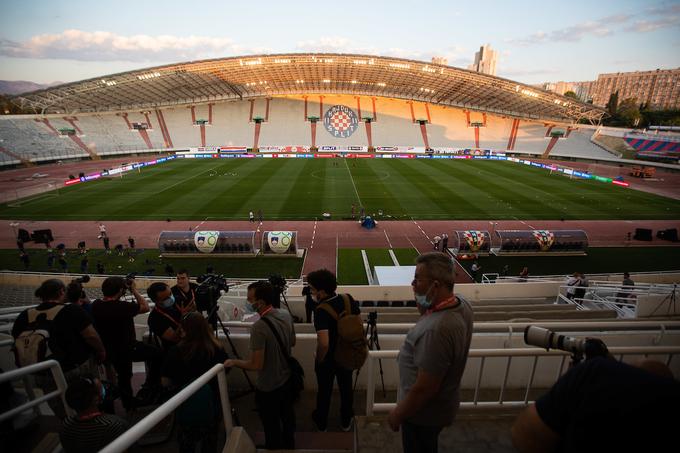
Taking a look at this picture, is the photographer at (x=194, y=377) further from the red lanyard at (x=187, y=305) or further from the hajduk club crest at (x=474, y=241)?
the hajduk club crest at (x=474, y=241)

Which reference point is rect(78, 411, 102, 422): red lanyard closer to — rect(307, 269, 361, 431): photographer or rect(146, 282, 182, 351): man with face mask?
rect(146, 282, 182, 351): man with face mask

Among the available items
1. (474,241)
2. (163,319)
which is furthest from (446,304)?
(474,241)

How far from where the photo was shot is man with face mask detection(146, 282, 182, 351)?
4023mm

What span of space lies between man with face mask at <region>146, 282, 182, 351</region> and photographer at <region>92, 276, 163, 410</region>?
0.27 m

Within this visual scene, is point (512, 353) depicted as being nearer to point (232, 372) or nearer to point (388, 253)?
point (232, 372)

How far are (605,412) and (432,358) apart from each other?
3.57 feet

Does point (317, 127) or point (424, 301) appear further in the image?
point (317, 127)

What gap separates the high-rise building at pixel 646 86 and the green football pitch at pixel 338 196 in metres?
120

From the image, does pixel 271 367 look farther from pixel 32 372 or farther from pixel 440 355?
pixel 32 372

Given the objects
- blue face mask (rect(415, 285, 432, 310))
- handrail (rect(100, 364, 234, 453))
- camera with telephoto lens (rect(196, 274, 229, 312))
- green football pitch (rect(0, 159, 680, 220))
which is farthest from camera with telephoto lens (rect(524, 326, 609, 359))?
green football pitch (rect(0, 159, 680, 220))

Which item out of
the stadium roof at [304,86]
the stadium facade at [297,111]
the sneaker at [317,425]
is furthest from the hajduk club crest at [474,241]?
the stadium facade at [297,111]

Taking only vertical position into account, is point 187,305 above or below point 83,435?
below

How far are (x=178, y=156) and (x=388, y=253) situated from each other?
Result: 157ft

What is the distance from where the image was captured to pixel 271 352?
3.32 m
